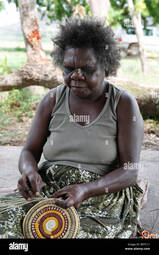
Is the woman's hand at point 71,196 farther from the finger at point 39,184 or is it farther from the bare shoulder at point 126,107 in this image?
the bare shoulder at point 126,107

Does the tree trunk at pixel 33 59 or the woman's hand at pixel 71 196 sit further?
the tree trunk at pixel 33 59

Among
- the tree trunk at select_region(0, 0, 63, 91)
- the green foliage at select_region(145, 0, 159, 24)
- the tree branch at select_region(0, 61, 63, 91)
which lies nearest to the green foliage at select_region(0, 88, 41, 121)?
the tree branch at select_region(0, 61, 63, 91)

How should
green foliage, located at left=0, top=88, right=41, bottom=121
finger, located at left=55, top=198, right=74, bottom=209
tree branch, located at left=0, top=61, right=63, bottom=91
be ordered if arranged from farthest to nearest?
green foliage, located at left=0, top=88, right=41, bottom=121
tree branch, located at left=0, top=61, right=63, bottom=91
finger, located at left=55, top=198, right=74, bottom=209

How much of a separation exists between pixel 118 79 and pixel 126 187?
13.4ft

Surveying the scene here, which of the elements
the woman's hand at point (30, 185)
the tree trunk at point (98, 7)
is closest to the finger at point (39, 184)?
the woman's hand at point (30, 185)

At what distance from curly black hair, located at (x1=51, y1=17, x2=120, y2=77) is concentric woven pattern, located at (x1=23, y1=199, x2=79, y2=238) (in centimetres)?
91

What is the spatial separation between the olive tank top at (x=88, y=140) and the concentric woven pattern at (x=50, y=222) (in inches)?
14.5

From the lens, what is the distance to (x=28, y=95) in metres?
7.45

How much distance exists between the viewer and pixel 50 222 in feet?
5.75

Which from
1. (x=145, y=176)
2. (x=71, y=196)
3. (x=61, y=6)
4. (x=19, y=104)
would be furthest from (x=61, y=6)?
(x=71, y=196)

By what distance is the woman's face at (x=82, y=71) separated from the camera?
1912 millimetres

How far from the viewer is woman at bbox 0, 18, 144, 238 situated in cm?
192

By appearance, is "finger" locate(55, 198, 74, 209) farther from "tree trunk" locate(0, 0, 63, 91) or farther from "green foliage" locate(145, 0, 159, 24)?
"green foliage" locate(145, 0, 159, 24)
